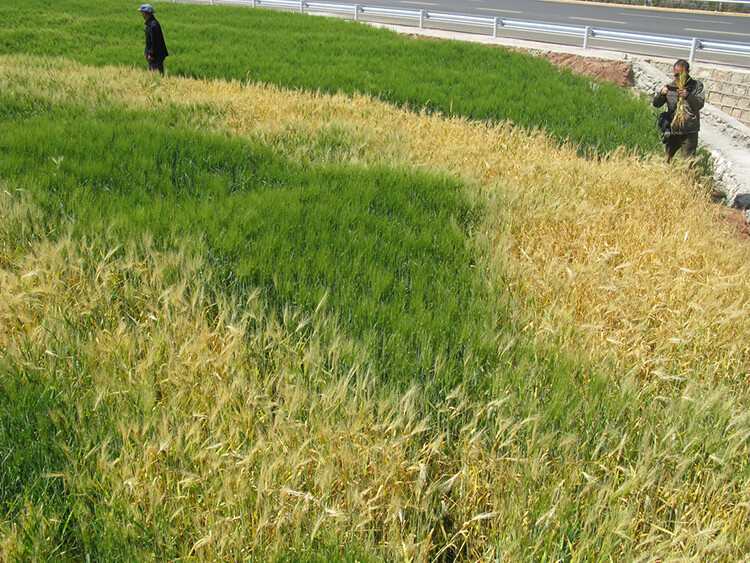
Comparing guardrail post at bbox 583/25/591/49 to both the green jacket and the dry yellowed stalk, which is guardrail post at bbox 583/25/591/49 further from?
the green jacket

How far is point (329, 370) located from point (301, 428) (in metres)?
0.55

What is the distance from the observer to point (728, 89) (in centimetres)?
1181

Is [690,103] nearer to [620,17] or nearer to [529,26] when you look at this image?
[529,26]

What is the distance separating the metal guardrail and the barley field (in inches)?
355

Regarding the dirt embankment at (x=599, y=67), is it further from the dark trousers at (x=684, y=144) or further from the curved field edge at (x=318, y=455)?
the curved field edge at (x=318, y=455)

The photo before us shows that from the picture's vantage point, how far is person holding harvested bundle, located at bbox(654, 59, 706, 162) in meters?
8.13

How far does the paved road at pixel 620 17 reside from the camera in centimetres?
1808

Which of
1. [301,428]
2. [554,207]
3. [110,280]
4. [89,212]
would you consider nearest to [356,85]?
[554,207]

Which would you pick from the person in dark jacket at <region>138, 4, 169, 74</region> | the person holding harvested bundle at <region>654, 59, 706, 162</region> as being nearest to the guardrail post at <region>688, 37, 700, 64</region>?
the person holding harvested bundle at <region>654, 59, 706, 162</region>

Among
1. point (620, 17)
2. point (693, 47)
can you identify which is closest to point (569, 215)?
point (693, 47)

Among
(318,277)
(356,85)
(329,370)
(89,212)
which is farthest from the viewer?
(356,85)

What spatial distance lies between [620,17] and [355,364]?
77.7 feet

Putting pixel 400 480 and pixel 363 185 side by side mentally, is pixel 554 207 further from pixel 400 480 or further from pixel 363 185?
pixel 400 480

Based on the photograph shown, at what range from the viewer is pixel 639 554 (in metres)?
2.16
